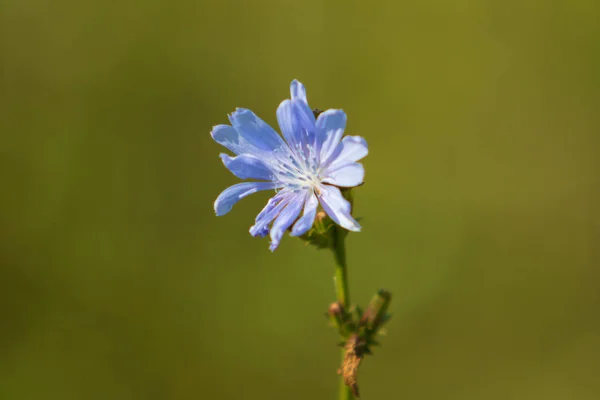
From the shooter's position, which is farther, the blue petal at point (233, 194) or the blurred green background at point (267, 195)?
the blurred green background at point (267, 195)

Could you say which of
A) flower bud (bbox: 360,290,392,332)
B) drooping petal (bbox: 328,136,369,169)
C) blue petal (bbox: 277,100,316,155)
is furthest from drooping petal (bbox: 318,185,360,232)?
flower bud (bbox: 360,290,392,332)

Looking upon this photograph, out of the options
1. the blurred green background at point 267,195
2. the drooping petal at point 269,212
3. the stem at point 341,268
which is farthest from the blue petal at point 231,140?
the blurred green background at point 267,195

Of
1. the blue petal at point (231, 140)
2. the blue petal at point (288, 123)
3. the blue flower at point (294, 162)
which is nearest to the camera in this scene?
the blue flower at point (294, 162)

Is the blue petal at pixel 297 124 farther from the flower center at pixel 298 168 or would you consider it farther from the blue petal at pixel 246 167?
the blue petal at pixel 246 167

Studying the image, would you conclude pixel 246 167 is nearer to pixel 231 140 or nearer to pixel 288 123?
pixel 231 140

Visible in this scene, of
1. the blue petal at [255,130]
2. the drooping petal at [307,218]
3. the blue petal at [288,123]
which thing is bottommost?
the drooping petal at [307,218]

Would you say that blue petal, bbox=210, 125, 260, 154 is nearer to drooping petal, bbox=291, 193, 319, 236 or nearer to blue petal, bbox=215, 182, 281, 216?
blue petal, bbox=215, 182, 281, 216

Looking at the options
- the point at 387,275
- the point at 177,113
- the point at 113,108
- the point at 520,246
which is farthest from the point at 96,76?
the point at 520,246

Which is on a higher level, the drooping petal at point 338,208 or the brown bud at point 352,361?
the drooping petal at point 338,208

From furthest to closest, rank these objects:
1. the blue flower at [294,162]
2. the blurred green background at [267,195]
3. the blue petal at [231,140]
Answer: the blurred green background at [267,195]
the blue petal at [231,140]
the blue flower at [294,162]
